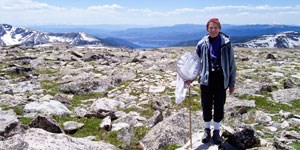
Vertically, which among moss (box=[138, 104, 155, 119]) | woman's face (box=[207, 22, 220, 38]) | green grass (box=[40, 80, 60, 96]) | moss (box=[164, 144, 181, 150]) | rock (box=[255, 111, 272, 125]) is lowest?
green grass (box=[40, 80, 60, 96])

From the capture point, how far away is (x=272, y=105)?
1962cm

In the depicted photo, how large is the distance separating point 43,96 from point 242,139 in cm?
1439

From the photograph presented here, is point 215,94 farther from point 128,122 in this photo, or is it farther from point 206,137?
point 128,122

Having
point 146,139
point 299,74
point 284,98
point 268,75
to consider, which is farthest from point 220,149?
point 299,74

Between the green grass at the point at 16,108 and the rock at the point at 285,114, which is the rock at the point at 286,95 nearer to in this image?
the rock at the point at 285,114

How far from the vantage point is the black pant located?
10.6 metres

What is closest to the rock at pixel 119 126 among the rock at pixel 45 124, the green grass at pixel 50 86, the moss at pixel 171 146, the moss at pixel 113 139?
the moss at pixel 113 139

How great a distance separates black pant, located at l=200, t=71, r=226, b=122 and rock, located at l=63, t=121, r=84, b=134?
622 cm

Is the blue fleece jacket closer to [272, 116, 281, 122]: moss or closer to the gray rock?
[272, 116, 281, 122]: moss

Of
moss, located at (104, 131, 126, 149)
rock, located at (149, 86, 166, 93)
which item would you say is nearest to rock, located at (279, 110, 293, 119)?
moss, located at (104, 131, 126, 149)

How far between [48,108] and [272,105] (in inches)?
473

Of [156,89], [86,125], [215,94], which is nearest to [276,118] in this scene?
[215,94]

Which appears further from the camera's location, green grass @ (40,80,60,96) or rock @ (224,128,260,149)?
green grass @ (40,80,60,96)

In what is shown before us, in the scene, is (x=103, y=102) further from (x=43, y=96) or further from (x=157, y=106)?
(x=43, y=96)
